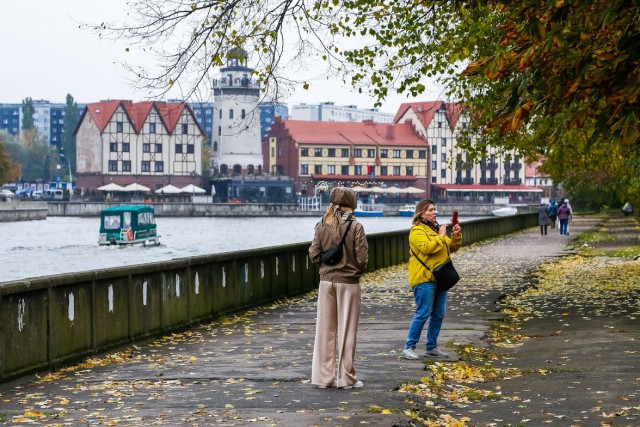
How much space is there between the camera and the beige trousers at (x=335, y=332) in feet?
36.7

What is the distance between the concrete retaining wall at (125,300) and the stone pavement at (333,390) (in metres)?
0.28

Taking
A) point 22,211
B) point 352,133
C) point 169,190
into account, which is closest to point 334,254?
point 22,211

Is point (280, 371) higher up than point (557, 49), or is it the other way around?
point (557, 49)

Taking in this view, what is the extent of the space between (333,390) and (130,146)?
147m

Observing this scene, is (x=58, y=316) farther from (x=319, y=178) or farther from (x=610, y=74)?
(x=319, y=178)

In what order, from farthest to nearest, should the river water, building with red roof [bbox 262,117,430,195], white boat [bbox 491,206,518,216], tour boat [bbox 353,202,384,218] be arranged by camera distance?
1. building with red roof [bbox 262,117,430,195]
2. tour boat [bbox 353,202,384,218]
3. white boat [bbox 491,206,518,216]
4. the river water

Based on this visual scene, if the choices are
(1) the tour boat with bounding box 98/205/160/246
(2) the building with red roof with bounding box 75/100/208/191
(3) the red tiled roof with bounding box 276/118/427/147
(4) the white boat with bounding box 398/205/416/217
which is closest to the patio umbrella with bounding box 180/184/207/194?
(2) the building with red roof with bounding box 75/100/208/191

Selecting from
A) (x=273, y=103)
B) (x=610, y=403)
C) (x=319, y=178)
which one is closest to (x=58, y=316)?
(x=610, y=403)

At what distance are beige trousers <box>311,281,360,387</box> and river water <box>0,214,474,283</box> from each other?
120ft

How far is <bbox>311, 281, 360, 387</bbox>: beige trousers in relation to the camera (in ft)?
36.7

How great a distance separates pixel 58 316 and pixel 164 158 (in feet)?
478

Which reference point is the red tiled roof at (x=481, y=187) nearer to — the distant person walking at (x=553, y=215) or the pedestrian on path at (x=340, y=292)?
the distant person walking at (x=553, y=215)

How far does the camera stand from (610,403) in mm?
10594

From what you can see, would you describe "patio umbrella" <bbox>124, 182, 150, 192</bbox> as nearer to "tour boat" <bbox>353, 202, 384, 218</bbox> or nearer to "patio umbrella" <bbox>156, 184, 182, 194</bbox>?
"patio umbrella" <bbox>156, 184, 182, 194</bbox>
